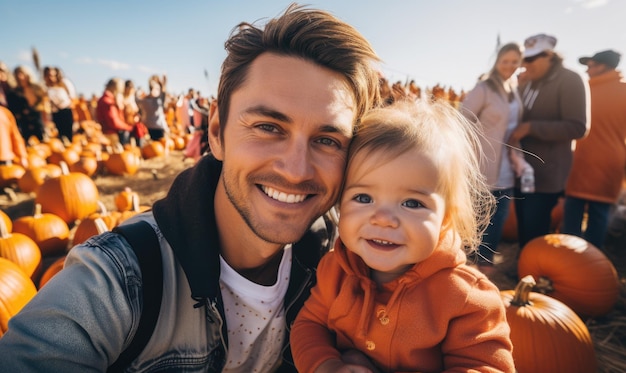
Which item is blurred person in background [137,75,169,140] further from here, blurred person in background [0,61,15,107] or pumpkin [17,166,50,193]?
pumpkin [17,166,50,193]

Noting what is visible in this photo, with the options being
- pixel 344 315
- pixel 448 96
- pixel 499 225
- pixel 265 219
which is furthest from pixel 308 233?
pixel 448 96

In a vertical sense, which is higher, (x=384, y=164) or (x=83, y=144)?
(x=384, y=164)

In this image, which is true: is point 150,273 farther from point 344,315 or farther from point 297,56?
point 297,56

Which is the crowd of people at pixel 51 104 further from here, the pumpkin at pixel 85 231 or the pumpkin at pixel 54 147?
the pumpkin at pixel 85 231

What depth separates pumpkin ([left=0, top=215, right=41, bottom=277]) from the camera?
329cm

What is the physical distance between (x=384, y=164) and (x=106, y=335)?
117 cm

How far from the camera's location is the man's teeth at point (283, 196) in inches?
62.6

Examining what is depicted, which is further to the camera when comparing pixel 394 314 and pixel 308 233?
pixel 308 233

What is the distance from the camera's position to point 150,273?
4.27 ft

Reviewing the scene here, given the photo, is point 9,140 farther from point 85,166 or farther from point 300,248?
point 300,248

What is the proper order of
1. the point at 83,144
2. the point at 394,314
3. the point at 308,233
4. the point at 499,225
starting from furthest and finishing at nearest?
the point at 83,144 < the point at 499,225 < the point at 308,233 < the point at 394,314

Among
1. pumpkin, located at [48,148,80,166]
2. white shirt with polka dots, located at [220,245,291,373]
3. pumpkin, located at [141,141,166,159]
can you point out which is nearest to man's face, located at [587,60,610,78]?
white shirt with polka dots, located at [220,245,291,373]

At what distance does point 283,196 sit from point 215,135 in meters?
0.59

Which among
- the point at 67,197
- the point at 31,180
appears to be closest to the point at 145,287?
the point at 67,197
